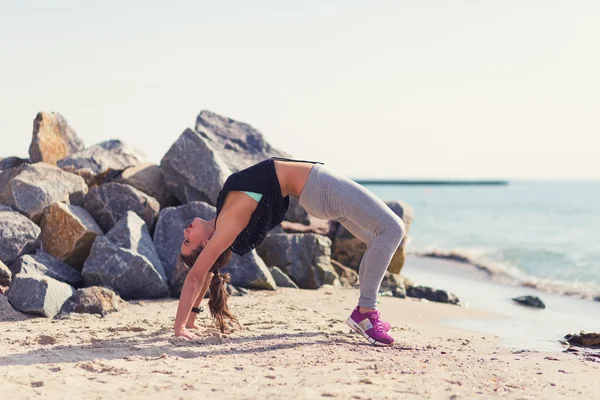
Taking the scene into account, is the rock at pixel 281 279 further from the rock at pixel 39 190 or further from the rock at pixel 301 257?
the rock at pixel 39 190

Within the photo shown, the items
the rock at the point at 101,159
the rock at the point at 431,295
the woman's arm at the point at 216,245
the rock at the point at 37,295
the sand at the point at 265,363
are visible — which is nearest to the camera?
the sand at the point at 265,363

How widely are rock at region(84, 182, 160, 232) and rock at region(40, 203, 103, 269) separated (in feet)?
1.23

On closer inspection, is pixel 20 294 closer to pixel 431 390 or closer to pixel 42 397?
pixel 42 397

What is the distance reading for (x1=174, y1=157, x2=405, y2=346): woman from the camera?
4359 millimetres

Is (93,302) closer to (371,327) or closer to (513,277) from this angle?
(371,327)

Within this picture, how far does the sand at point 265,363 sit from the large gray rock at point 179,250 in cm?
113

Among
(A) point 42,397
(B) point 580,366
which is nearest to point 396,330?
(B) point 580,366

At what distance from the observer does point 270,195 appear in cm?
439

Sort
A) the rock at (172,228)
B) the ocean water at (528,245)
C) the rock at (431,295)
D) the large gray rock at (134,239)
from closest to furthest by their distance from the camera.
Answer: the large gray rock at (134,239), the rock at (172,228), the rock at (431,295), the ocean water at (528,245)

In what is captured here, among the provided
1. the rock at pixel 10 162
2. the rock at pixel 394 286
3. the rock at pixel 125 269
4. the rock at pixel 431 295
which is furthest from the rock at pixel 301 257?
the rock at pixel 10 162

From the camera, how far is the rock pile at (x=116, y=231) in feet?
19.8

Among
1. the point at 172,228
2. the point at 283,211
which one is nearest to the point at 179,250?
the point at 172,228

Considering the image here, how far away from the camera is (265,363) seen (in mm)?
3861

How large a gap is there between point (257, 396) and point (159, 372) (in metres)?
0.72
